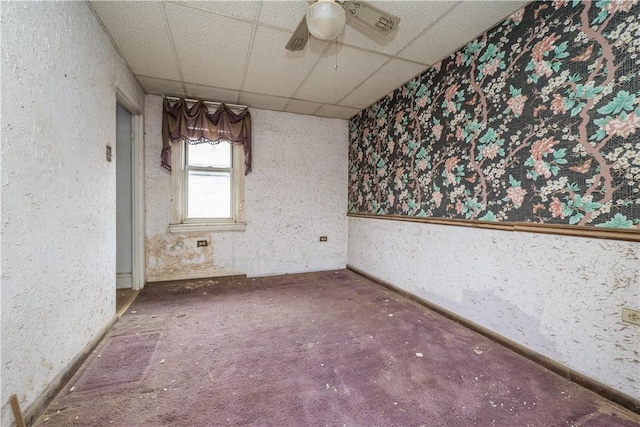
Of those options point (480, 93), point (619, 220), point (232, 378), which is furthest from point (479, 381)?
point (480, 93)

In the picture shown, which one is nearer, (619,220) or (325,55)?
(619,220)

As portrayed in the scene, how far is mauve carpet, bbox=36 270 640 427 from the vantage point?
1.28m

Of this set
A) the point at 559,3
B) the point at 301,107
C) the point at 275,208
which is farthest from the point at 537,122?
the point at 275,208

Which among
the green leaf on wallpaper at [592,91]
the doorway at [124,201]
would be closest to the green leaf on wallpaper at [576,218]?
the green leaf on wallpaper at [592,91]

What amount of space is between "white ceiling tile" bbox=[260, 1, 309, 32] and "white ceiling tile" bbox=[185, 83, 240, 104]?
52.9 inches

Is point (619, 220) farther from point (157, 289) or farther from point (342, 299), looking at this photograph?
point (157, 289)

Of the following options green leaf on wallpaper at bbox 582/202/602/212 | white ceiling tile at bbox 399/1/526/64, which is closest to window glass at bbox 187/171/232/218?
white ceiling tile at bbox 399/1/526/64

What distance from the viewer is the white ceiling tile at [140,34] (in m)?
1.79

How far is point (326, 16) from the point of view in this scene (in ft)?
4.22

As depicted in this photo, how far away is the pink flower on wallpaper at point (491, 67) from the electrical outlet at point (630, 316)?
1732mm

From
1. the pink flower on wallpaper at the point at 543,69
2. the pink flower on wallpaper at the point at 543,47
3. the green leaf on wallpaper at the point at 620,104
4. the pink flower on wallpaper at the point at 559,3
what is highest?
the pink flower on wallpaper at the point at 559,3

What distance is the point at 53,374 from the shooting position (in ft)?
4.57

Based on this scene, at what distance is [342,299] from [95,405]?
2072mm

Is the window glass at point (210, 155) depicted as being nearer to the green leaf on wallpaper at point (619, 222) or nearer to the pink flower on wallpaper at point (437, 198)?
the pink flower on wallpaper at point (437, 198)
